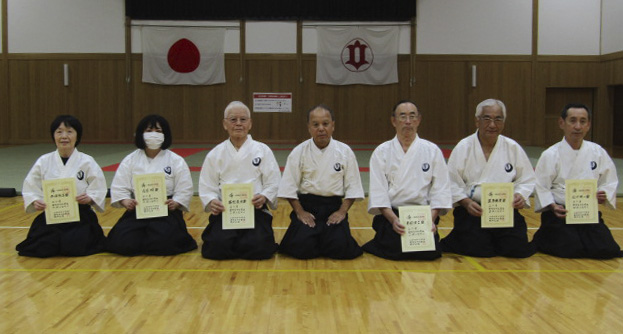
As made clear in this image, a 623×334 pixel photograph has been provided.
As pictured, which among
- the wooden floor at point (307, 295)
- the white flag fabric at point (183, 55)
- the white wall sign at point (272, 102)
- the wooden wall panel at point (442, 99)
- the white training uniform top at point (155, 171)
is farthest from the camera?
the white wall sign at point (272, 102)

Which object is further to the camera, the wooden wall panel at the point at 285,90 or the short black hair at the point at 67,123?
the wooden wall panel at the point at 285,90

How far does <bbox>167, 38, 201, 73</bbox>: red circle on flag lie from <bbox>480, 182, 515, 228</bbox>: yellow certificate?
1205 centimetres

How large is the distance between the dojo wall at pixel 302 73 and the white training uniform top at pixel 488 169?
11072 millimetres

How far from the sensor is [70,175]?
14.2ft

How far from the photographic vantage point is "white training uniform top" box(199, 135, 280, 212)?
438 centimetres

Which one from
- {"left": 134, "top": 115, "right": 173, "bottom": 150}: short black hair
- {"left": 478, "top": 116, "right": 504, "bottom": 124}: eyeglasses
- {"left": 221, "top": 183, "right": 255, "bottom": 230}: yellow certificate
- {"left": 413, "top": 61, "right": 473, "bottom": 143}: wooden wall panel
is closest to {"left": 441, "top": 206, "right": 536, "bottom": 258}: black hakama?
{"left": 478, "top": 116, "right": 504, "bottom": 124}: eyeglasses

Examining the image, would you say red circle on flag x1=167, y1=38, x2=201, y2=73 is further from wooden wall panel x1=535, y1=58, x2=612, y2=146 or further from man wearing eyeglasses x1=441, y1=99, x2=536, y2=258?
man wearing eyeglasses x1=441, y1=99, x2=536, y2=258

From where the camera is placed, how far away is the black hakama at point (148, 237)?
4.31 meters

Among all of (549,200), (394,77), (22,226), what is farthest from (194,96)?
(549,200)

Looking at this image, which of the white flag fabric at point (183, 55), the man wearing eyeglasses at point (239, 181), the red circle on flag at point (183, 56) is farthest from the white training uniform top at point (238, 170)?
the red circle on flag at point (183, 56)

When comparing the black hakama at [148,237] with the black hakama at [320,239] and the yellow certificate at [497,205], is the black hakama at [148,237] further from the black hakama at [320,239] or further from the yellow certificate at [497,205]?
the yellow certificate at [497,205]

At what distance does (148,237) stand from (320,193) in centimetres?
135

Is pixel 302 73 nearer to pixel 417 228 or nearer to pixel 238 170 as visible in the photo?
pixel 238 170

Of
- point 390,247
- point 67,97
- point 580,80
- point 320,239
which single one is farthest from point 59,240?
point 580,80
